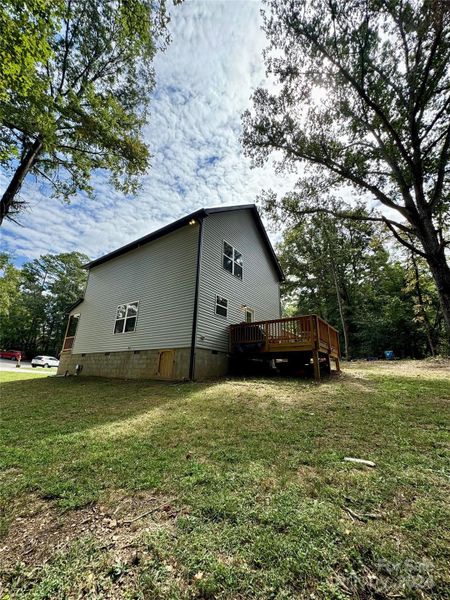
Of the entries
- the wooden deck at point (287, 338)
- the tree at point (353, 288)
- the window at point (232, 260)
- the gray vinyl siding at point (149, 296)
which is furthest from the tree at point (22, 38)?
the tree at point (353, 288)

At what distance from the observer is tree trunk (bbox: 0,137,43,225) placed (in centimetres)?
796

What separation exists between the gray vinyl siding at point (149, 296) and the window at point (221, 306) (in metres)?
1.45

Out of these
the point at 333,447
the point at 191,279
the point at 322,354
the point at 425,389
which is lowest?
the point at 333,447

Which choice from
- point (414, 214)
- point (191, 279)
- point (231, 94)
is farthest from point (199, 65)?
point (414, 214)

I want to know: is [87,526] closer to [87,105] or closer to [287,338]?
[287,338]

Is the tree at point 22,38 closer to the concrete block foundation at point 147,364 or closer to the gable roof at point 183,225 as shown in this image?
the gable roof at point 183,225

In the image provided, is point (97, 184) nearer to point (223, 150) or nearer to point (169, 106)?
point (169, 106)

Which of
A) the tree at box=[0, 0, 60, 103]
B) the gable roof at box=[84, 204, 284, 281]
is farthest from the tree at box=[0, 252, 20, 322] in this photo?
the tree at box=[0, 0, 60, 103]

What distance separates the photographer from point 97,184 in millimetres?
10719

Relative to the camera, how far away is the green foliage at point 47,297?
38.0 metres

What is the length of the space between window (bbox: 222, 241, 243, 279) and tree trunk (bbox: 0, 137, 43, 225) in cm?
753

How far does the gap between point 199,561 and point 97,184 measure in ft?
40.7

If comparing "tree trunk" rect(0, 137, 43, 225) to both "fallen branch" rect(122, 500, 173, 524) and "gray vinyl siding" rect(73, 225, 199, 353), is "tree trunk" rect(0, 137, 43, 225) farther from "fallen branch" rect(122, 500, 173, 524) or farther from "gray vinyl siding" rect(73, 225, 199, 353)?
"fallen branch" rect(122, 500, 173, 524)

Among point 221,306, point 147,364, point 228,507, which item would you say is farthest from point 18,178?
point 228,507
